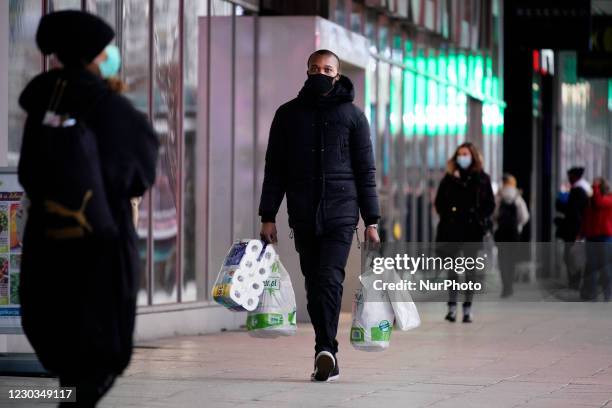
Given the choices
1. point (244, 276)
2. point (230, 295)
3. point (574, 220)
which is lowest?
point (574, 220)

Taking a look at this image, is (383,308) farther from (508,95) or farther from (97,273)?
(508,95)

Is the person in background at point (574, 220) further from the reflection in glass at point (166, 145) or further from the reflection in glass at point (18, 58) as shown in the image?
the reflection in glass at point (18, 58)

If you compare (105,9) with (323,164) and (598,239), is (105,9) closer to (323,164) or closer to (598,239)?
(323,164)

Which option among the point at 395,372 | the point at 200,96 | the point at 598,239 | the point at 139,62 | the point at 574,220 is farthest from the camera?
the point at 574,220

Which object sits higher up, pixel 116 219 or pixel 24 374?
pixel 116 219

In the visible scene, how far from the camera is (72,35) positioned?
5.02 metres

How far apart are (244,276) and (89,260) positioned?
148 inches

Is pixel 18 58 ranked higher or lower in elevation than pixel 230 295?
higher

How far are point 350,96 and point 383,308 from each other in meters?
1.24

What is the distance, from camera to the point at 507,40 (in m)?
22.3

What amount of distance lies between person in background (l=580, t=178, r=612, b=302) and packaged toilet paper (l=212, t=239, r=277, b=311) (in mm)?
12065

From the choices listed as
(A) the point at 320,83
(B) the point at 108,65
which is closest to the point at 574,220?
(A) the point at 320,83

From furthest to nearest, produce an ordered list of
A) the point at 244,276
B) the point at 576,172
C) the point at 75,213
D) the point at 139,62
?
the point at 576,172 < the point at 139,62 < the point at 244,276 < the point at 75,213

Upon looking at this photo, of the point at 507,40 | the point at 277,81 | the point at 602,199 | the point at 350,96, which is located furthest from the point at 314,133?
the point at 507,40
